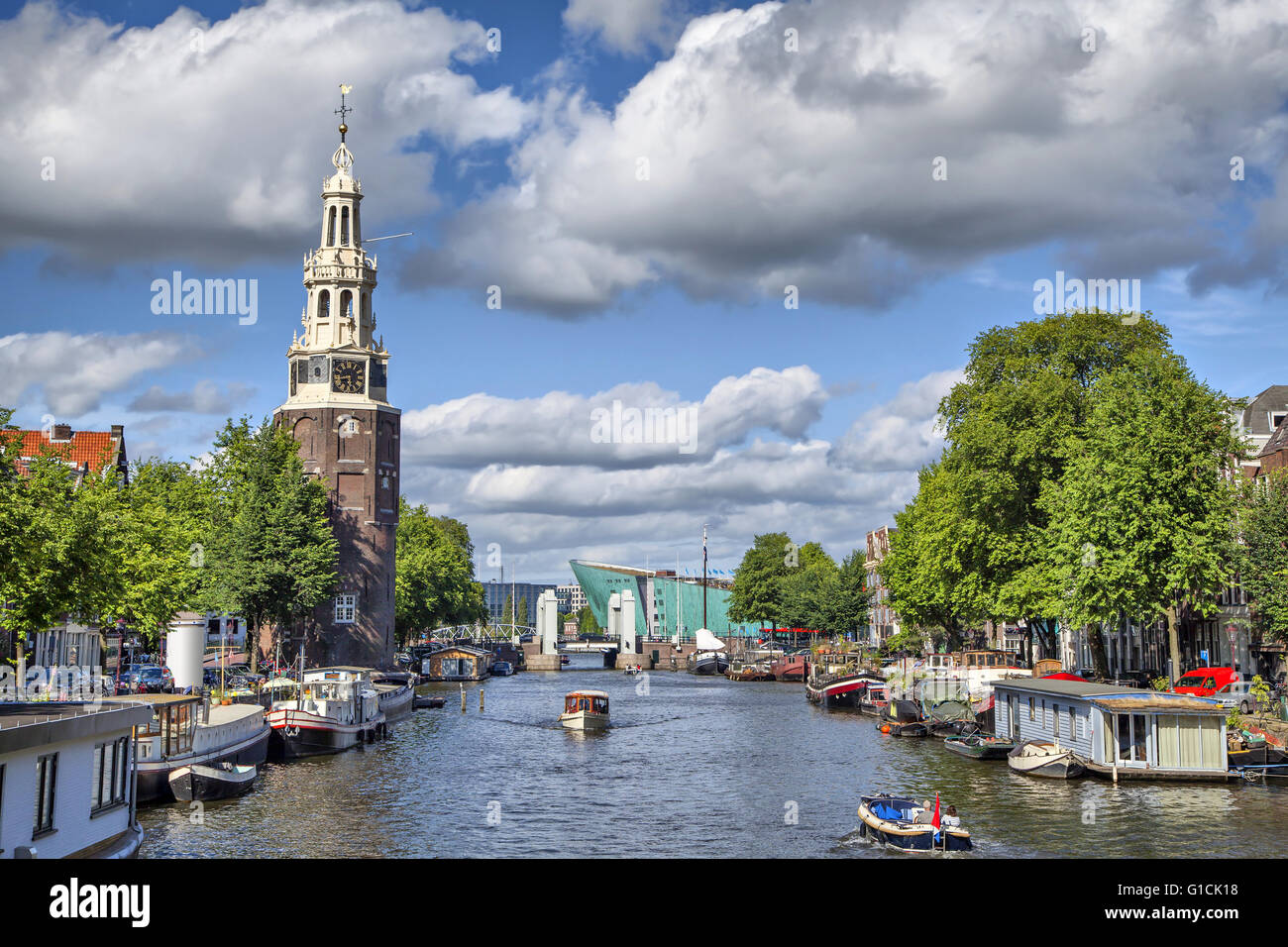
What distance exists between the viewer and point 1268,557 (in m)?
53.5

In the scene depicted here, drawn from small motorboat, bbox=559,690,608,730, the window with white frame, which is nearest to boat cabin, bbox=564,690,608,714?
small motorboat, bbox=559,690,608,730

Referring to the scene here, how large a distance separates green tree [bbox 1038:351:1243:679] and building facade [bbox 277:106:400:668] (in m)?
70.5

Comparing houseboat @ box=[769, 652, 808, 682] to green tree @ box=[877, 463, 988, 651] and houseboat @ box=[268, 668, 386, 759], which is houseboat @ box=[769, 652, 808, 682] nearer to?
green tree @ box=[877, 463, 988, 651]

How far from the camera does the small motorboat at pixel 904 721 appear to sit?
2805 inches

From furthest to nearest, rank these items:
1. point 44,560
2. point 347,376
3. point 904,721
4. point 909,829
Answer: point 347,376
point 904,721
point 44,560
point 909,829

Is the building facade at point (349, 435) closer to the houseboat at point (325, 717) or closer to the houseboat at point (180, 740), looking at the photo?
the houseboat at point (325, 717)

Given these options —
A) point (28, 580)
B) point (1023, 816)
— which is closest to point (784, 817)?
point (1023, 816)

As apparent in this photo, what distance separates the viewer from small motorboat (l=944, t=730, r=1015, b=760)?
5784 centimetres

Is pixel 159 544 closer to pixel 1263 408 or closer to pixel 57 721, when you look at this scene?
pixel 57 721

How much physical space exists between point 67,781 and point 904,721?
183ft

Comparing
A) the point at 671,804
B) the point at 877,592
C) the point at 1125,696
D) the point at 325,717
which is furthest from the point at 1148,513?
the point at 877,592

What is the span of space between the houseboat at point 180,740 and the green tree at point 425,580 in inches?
3117
